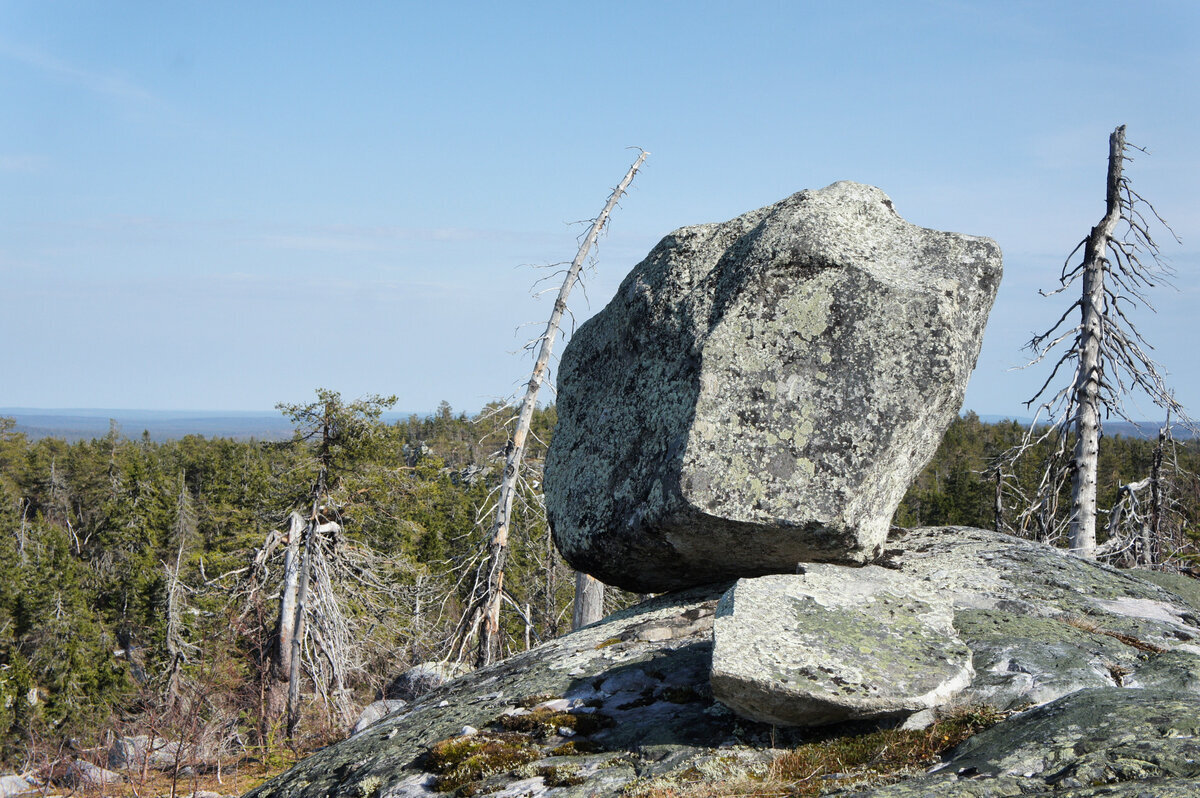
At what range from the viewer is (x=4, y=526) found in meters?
62.0

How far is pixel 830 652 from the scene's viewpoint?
5441 millimetres

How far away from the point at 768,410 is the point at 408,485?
19.4 metres

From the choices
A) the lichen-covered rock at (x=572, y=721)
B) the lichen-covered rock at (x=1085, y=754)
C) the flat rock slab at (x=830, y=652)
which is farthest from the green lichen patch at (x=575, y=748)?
the lichen-covered rock at (x=1085, y=754)

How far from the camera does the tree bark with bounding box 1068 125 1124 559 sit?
541 inches

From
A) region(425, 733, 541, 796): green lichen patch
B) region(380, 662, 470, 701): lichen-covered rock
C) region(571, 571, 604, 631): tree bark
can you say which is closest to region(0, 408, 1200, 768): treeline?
region(380, 662, 470, 701): lichen-covered rock

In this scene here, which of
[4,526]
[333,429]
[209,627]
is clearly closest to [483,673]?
[333,429]

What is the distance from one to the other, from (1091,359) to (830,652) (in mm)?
10828

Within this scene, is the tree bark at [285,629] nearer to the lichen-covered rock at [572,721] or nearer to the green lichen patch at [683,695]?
the lichen-covered rock at [572,721]

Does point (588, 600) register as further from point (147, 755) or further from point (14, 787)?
point (14, 787)

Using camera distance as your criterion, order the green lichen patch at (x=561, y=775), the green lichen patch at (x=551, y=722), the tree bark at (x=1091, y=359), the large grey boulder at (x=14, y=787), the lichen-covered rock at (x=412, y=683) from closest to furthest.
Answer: the green lichen patch at (x=561, y=775) < the green lichen patch at (x=551, y=722) < the tree bark at (x=1091, y=359) < the lichen-covered rock at (x=412, y=683) < the large grey boulder at (x=14, y=787)

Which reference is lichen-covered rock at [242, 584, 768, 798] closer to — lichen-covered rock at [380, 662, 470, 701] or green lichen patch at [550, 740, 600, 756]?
green lichen patch at [550, 740, 600, 756]

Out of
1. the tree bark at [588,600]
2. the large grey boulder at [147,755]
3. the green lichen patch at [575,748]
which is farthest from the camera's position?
the tree bark at [588,600]

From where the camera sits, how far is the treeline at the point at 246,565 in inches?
815

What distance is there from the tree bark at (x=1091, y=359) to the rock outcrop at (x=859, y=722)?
5.66 m
